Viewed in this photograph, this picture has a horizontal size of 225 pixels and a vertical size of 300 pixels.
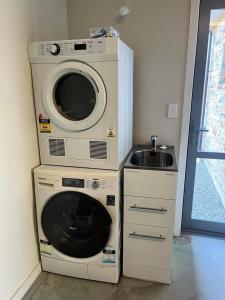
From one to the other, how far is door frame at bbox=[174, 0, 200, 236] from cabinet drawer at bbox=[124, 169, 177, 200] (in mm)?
672

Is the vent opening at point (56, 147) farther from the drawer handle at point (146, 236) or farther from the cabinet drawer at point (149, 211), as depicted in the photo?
the drawer handle at point (146, 236)

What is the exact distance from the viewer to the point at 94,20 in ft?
7.05

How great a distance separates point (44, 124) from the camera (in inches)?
68.6

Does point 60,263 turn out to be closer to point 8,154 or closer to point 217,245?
point 8,154

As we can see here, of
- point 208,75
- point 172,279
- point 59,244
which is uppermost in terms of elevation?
point 208,75

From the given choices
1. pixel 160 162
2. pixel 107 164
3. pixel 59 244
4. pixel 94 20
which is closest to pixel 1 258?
pixel 59 244

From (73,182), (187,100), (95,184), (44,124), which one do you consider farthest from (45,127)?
(187,100)

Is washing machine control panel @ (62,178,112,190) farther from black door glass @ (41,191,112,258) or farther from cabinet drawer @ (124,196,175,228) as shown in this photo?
cabinet drawer @ (124,196,175,228)

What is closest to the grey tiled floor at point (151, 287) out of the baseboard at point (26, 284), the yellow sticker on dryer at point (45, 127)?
the baseboard at point (26, 284)

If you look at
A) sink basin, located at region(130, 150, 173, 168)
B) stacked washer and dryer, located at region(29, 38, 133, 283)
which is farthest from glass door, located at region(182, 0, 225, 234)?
stacked washer and dryer, located at region(29, 38, 133, 283)

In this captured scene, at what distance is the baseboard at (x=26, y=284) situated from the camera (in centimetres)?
165

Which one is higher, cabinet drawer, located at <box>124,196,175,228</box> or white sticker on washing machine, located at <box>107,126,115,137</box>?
white sticker on washing machine, located at <box>107,126,115,137</box>

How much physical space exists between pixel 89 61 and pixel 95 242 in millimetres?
1289

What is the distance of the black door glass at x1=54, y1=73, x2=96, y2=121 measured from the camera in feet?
5.42
